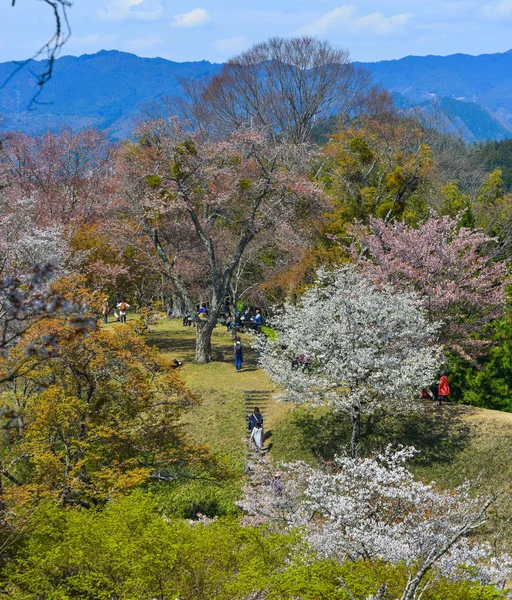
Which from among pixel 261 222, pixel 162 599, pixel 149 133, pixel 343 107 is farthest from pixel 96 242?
pixel 343 107

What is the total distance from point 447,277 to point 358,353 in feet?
21.4

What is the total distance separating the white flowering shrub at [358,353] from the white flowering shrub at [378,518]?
2.73m

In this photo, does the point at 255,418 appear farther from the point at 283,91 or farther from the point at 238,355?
the point at 283,91

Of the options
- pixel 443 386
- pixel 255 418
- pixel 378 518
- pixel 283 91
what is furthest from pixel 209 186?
pixel 283 91

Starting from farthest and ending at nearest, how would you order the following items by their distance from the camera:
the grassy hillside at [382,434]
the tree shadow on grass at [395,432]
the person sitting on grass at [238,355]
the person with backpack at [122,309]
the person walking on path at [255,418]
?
1. the person with backpack at [122,309]
2. the person sitting on grass at [238,355]
3. the person walking on path at [255,418]
4. the tree shadow on grass at [395,432]
5. the grassy hillside at [382,434]

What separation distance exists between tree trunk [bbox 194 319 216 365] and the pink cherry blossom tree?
643cm

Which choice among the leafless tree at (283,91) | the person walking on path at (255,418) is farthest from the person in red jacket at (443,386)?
the leafless tree at (283,91)

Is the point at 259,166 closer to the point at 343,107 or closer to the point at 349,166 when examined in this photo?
the point at 349,166

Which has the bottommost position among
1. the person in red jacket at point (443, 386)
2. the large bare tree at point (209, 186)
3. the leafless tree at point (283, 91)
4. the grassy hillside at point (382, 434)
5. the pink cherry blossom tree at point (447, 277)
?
the grassy hillside at point (382, 434)

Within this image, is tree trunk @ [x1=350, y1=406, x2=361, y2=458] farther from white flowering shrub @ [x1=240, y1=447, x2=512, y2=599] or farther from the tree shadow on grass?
white flowering shrub @ [x1=240, y1=447, x2=512, y2=599]

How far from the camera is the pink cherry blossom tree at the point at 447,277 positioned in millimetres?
22281

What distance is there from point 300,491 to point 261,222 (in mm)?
11735

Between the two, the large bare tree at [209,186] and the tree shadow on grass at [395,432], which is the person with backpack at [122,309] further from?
the tree shadow on grass at [395,432]

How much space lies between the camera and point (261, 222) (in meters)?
25.8
